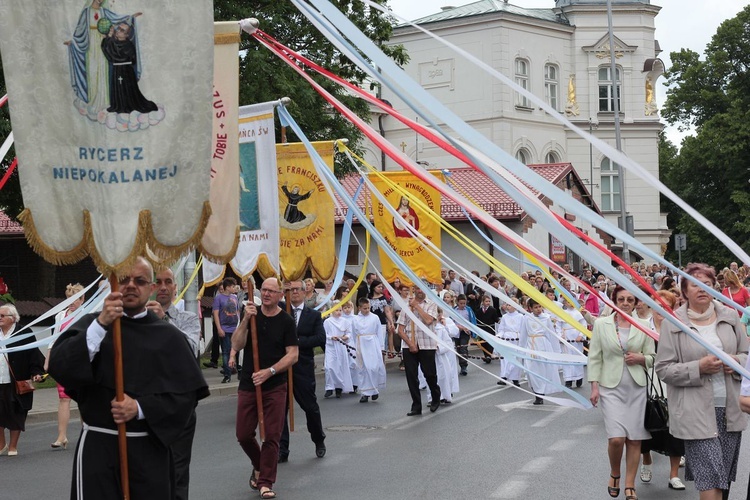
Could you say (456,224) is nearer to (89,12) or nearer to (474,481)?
(474,481)

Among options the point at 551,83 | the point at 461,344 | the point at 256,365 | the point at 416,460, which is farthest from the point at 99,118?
the point at 551,83

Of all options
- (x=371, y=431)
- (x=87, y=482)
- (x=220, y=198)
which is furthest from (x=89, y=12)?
(x=371, y=431)

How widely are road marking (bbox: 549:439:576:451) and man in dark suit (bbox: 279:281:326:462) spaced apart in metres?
2.45

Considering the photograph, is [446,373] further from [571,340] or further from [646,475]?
[646,475]

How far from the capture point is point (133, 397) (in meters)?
5.79

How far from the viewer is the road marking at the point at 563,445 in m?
12.6

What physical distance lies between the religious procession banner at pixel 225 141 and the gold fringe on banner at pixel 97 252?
2604 millimetres

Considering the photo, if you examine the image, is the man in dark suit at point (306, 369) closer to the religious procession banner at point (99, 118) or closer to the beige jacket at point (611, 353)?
the beige jacket at point (611, 353)

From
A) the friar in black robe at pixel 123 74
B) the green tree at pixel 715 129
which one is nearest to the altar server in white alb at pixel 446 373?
the friar in black robe at pixel 123 74

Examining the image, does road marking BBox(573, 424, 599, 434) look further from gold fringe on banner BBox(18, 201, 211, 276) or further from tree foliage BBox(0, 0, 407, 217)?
tree foliage BBox(0, 0, 407, 217)

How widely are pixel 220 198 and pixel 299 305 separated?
4.57 metres

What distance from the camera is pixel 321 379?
74.8 feet

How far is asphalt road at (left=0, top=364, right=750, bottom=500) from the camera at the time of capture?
10195 mm

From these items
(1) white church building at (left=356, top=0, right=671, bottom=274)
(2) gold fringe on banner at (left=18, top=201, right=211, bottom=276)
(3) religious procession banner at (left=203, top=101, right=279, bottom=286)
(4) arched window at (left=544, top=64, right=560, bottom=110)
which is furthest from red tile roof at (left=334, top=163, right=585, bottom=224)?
(2) gold fringe on banner at (left=18, top=201, right=211, bottom=276)
